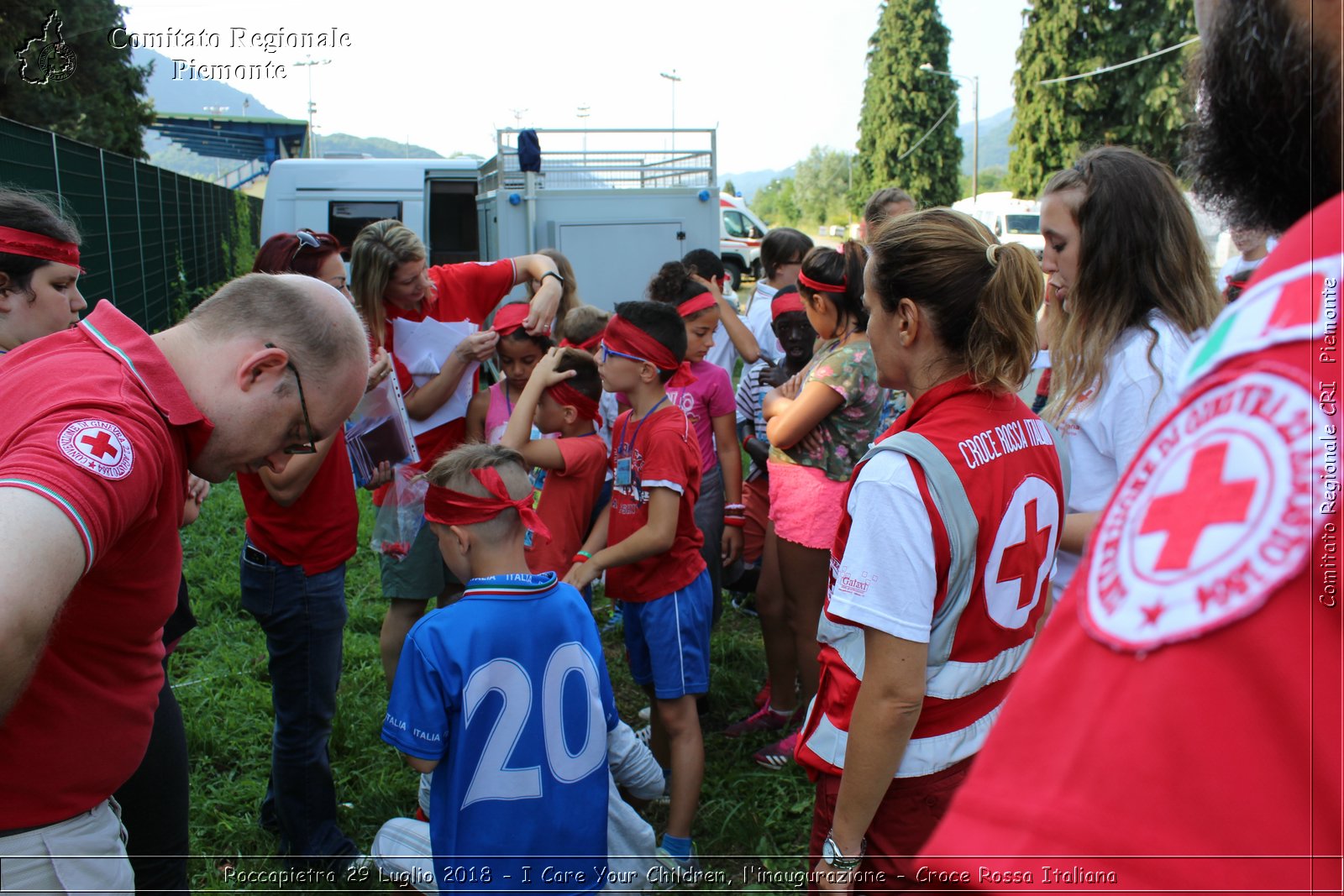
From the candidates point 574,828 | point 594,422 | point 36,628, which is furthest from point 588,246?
point 36,628

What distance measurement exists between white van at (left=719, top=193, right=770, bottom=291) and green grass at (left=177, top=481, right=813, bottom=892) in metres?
18.7

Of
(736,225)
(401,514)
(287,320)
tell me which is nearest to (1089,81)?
(736,225)

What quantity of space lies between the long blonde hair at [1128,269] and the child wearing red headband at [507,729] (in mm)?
1493

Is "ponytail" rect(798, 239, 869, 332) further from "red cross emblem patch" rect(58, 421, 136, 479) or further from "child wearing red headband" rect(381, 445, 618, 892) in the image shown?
"red cross emblem patch" rect(58, 421, 136, 479)

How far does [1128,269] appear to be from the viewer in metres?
2.37

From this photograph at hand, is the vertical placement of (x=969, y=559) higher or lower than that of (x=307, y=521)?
higher

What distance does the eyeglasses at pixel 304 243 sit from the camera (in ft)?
11.0

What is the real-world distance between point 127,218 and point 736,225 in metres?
16.8

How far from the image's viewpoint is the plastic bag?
392 centimetres

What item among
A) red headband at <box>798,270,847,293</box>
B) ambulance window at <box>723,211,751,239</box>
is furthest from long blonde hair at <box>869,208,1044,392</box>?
ambulance window at <box>723,211,751,239</box>

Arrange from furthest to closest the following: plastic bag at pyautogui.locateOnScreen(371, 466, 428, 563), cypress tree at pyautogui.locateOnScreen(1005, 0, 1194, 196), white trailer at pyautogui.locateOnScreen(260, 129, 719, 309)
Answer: cypress tree at pyautogui.locateOnScreen(1005, 0, 1194, 196)
white trailer at pyautogui.locateOnScreen(260, 129, 719, 309)
plastic bag at pyautogui.locateOnScreen(371, 466, 428, 563)

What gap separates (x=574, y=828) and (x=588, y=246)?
757 cm

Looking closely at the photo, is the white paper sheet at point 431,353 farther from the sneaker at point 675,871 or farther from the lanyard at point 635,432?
the sneaker at point 675,871

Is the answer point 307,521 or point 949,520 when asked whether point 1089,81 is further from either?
point 949,520
